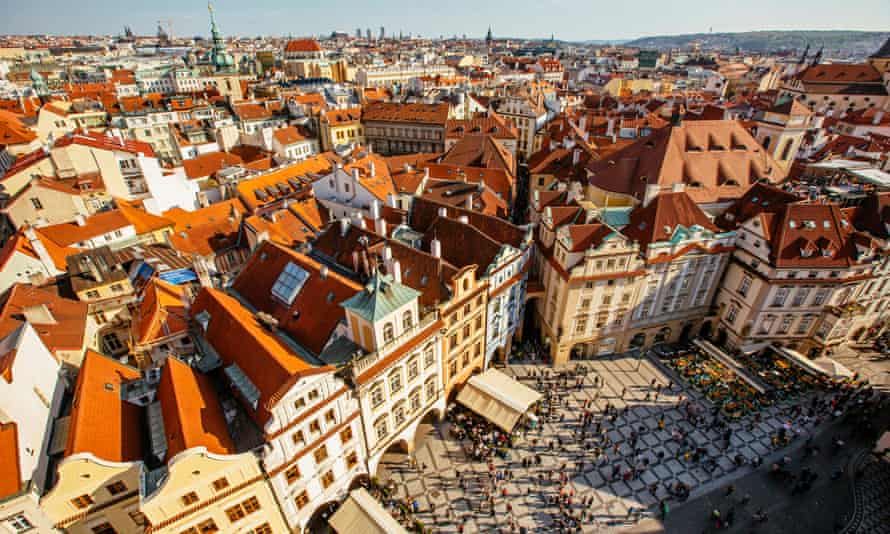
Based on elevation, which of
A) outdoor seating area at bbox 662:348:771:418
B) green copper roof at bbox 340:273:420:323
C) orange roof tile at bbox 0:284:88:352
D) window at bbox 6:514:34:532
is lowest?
outdoor seating area at bbox 662:348:771:418

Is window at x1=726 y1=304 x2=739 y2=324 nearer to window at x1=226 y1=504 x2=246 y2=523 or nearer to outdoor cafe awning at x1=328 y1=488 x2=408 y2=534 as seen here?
outdoor cafe awning at x1=328 y1=488 x2=408 y2=534

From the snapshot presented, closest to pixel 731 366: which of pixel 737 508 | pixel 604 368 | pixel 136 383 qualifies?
pixel 604 368

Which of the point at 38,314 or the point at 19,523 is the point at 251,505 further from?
the point at 38,314

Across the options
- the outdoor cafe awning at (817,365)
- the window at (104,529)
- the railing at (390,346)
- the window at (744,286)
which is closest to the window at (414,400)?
the railing at (390,346)

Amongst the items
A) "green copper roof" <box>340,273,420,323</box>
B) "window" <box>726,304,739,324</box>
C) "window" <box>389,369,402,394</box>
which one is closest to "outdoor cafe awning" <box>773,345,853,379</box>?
"window" <box>726,304,739,324</box>

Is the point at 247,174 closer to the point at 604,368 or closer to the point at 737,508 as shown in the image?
the point at 604,368

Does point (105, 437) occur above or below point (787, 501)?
above
